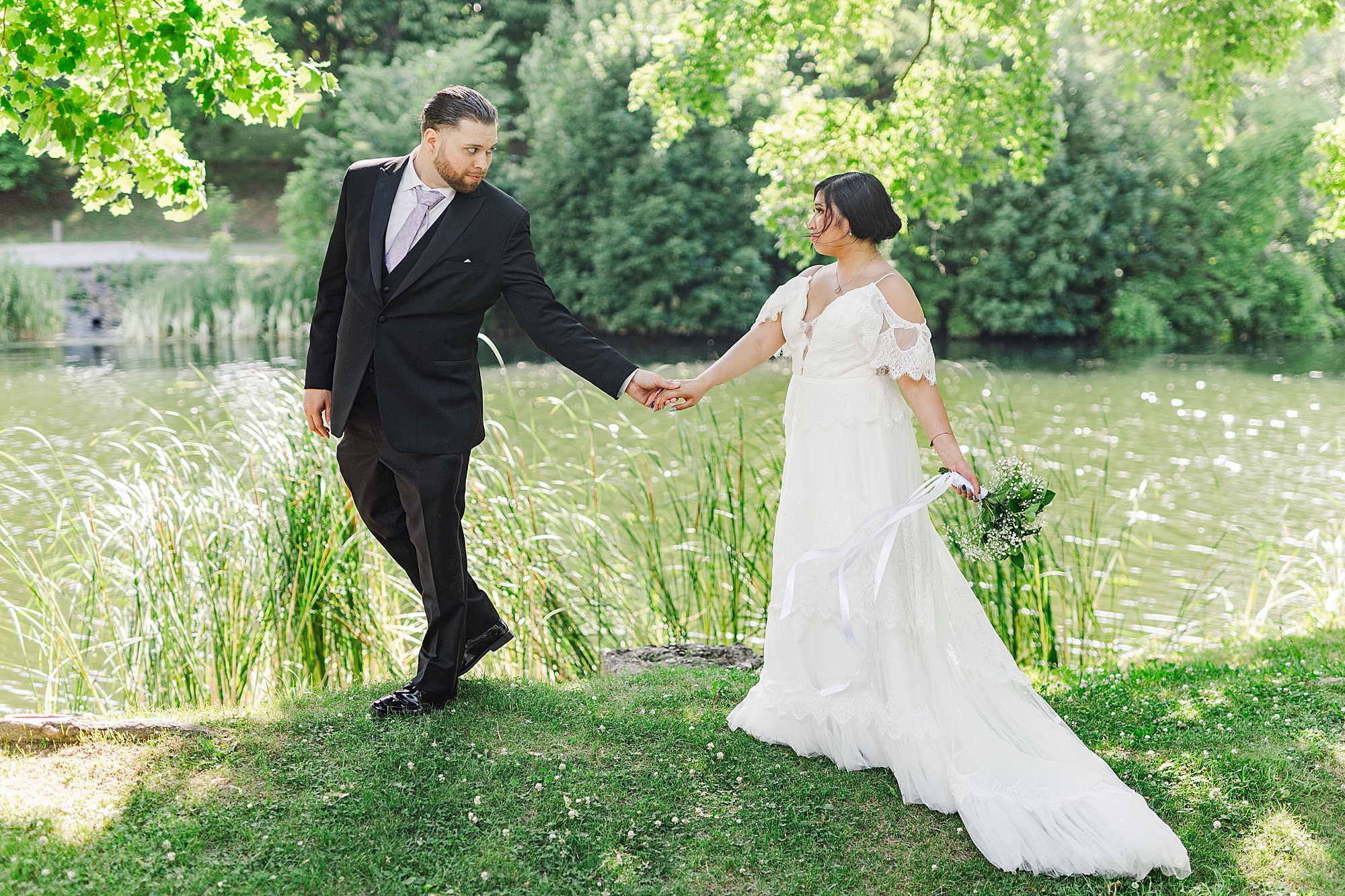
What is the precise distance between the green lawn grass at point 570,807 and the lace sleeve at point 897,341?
133 cm

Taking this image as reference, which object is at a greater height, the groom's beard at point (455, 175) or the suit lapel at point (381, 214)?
the groom's beard at point (455, 175)

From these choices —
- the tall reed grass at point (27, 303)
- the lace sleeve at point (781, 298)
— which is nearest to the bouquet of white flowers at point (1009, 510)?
the lace sleeve at point (781, 298)

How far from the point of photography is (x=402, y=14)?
107ft

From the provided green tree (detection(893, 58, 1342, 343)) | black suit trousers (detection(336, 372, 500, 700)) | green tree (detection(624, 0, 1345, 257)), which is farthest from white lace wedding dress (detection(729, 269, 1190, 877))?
green tree (detection(893, 58, 1342, 343))

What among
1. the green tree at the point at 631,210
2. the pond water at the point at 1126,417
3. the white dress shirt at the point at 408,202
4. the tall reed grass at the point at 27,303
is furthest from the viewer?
the green tree at the point at 631,210

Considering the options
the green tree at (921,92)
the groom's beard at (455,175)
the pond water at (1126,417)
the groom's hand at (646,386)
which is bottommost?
the pond water at (1126,417)

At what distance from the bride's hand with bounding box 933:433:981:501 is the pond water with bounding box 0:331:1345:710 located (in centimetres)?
216

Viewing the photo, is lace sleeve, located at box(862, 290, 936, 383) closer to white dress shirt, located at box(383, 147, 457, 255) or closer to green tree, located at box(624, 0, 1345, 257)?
white dress shirt, located at box(383, 147, 457, 255)

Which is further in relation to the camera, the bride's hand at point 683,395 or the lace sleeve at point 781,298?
the bride's hand at point 683,395

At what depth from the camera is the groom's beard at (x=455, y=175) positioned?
3.32 m

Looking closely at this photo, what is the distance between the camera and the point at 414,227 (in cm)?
342

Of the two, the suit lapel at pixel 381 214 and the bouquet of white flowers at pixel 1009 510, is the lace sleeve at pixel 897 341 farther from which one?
the suit lapel at pixel 381 214

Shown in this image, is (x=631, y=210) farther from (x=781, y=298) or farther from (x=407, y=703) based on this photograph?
(x=407, y=703)

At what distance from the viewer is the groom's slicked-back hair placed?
3.23 metres
